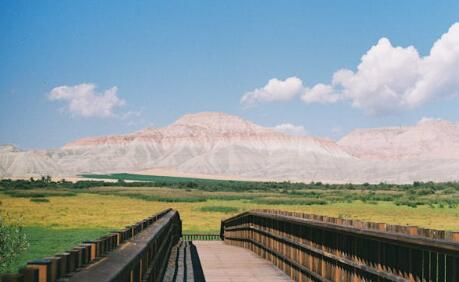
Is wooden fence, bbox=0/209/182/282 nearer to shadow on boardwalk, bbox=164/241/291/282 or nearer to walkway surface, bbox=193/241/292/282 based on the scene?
shadow on boardwalk, bbox=164/241/291/282

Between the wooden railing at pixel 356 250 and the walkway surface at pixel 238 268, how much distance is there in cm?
27

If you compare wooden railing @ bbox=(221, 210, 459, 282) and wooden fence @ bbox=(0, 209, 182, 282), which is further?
wooden railing @ bbox=(221, 210, 459, 282)

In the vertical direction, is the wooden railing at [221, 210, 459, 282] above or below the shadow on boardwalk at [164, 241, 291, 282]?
above

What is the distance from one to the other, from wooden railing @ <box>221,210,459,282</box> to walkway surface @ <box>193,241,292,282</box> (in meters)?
0.27

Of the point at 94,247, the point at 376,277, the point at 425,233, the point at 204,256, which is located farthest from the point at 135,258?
the point at 204,256

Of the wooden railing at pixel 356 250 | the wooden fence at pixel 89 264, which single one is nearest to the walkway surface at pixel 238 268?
the wooden railing at pixel 356 250

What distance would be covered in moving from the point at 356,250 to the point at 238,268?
5.51 meters

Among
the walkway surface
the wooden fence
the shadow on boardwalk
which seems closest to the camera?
the wooden fence

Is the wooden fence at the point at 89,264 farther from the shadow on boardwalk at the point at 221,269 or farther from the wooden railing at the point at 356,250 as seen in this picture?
the shadow on boardwalk at the point at 221,269

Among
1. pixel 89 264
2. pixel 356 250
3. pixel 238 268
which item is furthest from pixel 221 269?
pixel 89 264

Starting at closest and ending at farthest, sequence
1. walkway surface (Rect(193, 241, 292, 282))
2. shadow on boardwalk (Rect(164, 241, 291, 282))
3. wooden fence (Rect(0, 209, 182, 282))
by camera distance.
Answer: wooden fence (Rect(0, 209, 182, 282)), shadow on boardwalk (Rect(164, 241, 291, 282)), walkway surface (Rect(193, 241, 292, 282))

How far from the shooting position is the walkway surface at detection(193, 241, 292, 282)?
12305mm

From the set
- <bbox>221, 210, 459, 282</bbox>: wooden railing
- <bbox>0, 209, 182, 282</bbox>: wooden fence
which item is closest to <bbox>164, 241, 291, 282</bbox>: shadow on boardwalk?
<bbox>221, 210, 459, 282</bbox>: wooden railing

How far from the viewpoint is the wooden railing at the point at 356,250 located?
6164 mm
